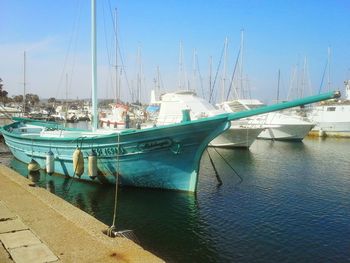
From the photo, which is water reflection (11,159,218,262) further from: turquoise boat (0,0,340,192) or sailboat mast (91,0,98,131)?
sailboat mast (91,0,98,131)

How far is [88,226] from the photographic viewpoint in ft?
21.5

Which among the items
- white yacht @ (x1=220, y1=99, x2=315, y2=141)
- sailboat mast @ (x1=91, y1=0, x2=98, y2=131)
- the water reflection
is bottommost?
the water reflection

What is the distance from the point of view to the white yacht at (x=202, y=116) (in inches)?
1206

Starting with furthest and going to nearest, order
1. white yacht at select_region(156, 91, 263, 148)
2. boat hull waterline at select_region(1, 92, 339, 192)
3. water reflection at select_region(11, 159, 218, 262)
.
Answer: white yacht at select_region(156, 91, 263, 148) < boat hull waterline at select_region(1, 92, 339, 192) < water reflection at select_region(11, 159, 218, 262)

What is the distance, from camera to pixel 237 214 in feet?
39.5

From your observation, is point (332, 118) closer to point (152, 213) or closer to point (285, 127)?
point (285, 127)

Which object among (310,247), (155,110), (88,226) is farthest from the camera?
(155,110)

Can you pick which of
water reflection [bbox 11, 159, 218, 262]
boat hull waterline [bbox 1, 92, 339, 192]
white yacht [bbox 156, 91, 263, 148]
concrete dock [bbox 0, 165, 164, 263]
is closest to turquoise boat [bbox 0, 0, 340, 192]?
boat hull waterline [bbox 1, 92, 339, 192]

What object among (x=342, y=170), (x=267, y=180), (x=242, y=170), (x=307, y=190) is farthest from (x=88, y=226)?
(x=342, y=170)

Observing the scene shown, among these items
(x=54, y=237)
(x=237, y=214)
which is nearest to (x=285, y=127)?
(x=237, y=214)

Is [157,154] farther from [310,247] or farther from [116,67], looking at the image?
[116,67]

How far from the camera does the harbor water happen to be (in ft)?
29.9

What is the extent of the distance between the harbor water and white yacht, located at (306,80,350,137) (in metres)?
25.7

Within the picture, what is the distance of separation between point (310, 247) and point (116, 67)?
25.7 metres
